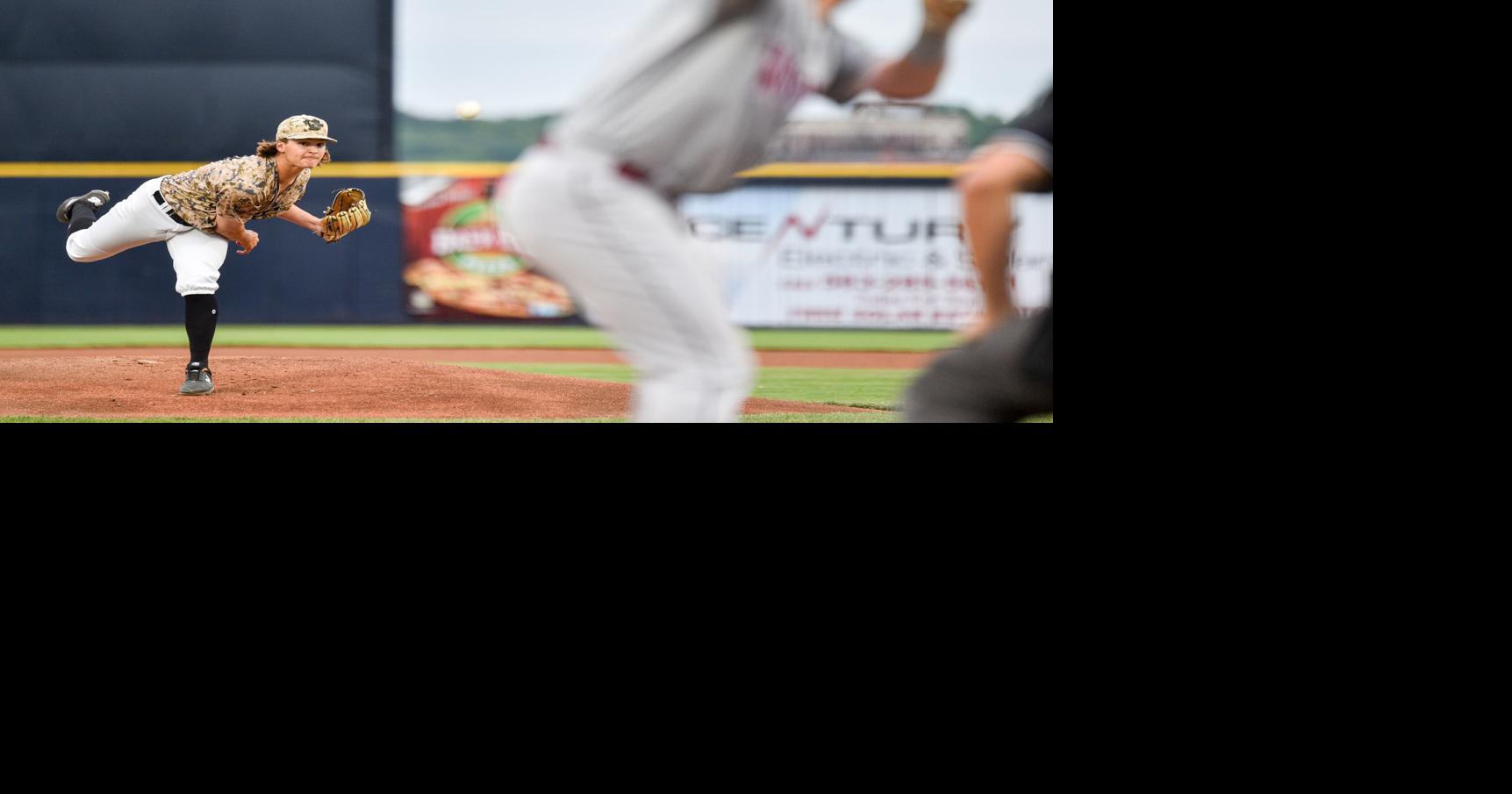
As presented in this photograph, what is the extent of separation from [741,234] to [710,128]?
1.51m

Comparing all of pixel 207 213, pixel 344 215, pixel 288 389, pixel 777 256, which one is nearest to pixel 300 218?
→ pixel 344 215

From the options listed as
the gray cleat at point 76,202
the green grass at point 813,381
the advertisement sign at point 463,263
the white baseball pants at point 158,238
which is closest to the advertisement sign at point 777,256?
the advertisement sign at point 463,263

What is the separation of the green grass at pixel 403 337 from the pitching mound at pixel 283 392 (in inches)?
2.8

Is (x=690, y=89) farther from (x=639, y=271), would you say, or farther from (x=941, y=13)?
(x=941, y=13)

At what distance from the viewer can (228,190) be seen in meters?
3.67

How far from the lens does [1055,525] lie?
3236mm

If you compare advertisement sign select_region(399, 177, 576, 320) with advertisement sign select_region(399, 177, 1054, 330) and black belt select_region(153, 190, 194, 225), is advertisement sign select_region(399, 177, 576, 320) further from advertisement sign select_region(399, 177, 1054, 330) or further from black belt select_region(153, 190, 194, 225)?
black belt select_region(153, 190, 194, 225)

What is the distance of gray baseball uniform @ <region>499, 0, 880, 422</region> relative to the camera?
2.52 m

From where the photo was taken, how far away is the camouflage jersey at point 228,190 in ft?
12.0

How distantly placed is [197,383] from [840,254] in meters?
2.12

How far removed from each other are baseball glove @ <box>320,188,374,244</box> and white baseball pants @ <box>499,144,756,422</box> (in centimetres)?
134

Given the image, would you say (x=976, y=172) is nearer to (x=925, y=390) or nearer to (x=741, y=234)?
(x=925, y=390)

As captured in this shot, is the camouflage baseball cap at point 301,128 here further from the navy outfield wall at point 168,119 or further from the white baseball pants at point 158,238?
the white baseball pants at point 158,238

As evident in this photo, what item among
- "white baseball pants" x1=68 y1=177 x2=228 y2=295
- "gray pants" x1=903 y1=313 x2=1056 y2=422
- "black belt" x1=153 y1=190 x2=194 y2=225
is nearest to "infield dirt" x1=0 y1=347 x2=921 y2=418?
"white baseball pants" x1=68 y1=177 x2=228 y2=295
